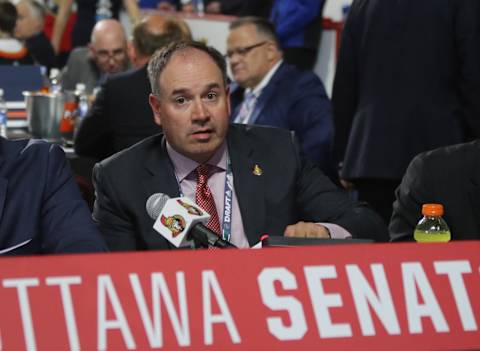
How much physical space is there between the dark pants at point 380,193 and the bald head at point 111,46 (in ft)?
9.63

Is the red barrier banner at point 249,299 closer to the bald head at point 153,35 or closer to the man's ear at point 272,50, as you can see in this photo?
the bald head at point 153,35

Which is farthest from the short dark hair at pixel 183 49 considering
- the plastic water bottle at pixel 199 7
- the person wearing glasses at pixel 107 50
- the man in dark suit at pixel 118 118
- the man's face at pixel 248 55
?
the plastic water bottle at pixel 199 7

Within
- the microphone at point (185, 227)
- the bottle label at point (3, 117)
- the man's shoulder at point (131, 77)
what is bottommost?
the bottle label at point (3, 117)

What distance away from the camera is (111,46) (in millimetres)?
7309

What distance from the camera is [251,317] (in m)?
1.68

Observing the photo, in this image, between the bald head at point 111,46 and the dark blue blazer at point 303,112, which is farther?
the bald head at point 111,46

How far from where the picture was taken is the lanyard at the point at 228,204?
3.02 m

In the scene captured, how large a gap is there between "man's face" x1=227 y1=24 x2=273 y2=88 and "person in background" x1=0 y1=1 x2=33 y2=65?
1.82 meters

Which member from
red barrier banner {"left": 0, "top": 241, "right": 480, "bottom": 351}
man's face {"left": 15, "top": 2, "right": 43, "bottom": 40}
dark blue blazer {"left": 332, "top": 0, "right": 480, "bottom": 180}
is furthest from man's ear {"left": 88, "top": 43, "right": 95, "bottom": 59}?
red barrier banner {"left": 0, "top": 241, "right": 480, "bottom": 351}

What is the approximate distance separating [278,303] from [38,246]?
3.57 ft

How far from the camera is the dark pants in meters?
4.68

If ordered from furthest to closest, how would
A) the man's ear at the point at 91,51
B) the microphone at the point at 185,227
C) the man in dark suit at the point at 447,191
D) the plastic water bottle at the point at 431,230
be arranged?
the man's ear at the point at 91,51, the man in dark suit at the point at 447,191, the plastic water bottle at the point at 431,230, the microphone at the point at 185,227

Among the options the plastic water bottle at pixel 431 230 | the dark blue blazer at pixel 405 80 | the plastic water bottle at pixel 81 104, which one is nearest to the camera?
the plastic water bottle at pixel 431 230

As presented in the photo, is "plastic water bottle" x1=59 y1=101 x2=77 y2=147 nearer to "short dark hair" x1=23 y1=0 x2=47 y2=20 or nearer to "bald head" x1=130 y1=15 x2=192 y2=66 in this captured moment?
"bald head" x1=130 y1=15 x2=192 y2=66
